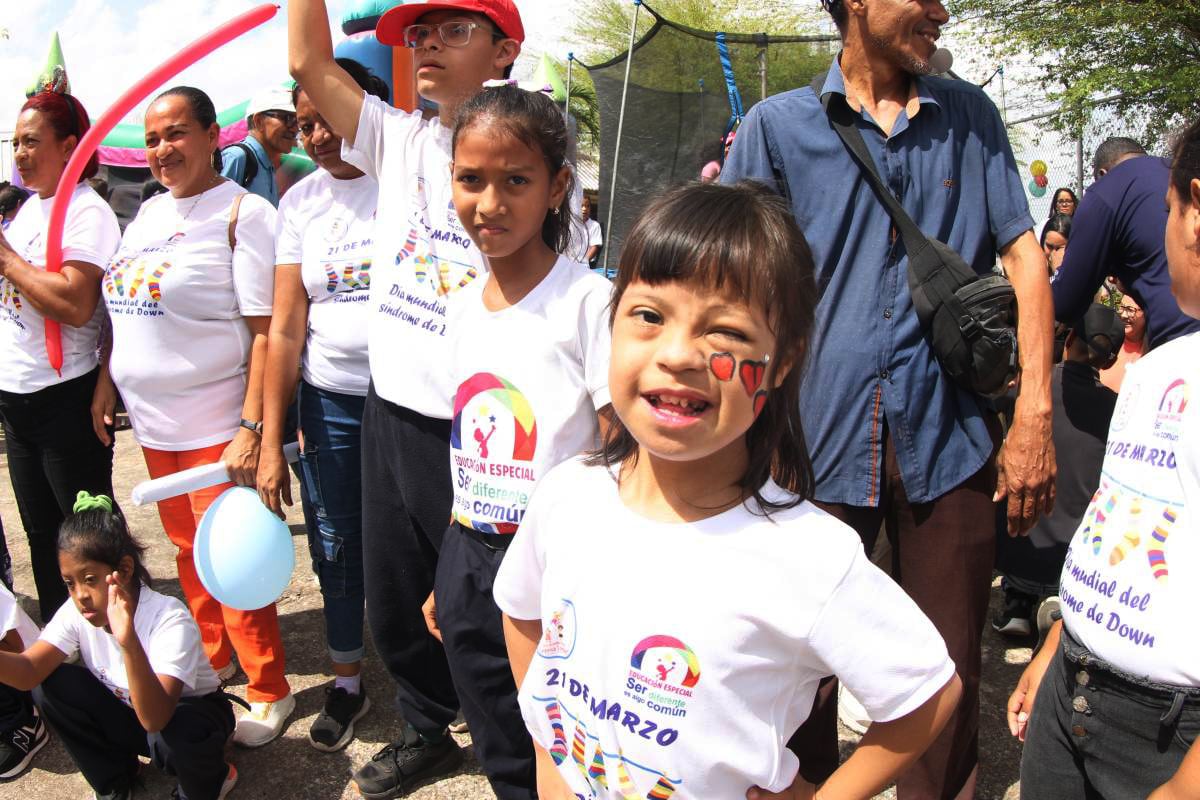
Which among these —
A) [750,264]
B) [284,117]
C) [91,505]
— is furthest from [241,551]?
[284,117]

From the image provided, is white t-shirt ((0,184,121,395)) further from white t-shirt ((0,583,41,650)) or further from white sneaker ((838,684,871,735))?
white sneaker ((838,684,871,735))

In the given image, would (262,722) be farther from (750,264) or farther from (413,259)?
(750,264)

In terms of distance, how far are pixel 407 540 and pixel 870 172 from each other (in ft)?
4.68

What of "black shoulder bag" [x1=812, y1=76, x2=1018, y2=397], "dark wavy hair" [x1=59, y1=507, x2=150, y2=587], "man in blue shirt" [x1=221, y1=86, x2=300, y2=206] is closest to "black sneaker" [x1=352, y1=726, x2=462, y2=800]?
"dark wavy hair" [x1=59, y1=507, x2=150, y2=587]

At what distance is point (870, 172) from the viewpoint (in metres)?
2.02

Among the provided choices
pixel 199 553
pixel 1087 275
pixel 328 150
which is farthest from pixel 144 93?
pixel 1087 275

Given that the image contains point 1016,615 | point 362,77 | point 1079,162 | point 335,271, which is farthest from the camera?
point 1079,162

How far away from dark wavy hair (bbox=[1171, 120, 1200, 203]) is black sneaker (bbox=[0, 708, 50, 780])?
11.2ft

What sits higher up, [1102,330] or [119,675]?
[1102,330]

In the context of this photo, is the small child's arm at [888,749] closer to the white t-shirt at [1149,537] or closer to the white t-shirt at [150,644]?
the white t-shirt at [1149,537]

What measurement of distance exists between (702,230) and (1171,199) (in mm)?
830

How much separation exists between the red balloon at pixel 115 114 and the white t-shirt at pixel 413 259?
59 centimetres

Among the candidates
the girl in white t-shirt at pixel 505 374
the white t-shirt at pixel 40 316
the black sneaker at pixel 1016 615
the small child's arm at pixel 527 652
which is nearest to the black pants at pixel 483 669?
the girl in white t-shirt at pixel 505 374

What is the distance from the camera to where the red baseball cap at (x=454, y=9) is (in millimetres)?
2178
